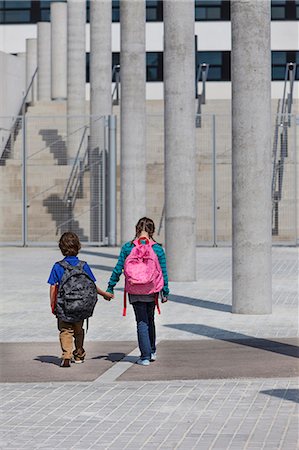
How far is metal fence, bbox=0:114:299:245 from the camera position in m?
36.0

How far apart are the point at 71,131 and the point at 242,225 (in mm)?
26016

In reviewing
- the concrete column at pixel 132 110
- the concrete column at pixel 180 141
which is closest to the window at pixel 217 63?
the concrete column at pixel 132 110

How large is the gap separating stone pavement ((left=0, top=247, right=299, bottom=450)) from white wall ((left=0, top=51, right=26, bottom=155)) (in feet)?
99.9

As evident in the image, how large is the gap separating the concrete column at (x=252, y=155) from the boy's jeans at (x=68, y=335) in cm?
538

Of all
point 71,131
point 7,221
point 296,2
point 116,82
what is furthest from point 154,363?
point 296,2

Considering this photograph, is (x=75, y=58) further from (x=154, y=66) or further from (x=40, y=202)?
(x=154, y=66)

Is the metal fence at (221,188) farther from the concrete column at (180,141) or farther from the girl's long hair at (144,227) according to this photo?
the girl's long hair at (144,227)

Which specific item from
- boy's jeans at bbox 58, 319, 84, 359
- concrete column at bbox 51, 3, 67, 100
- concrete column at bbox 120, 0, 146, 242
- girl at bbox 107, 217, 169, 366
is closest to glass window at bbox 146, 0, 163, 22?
concrete column at bbox 51, 3, 67, 100

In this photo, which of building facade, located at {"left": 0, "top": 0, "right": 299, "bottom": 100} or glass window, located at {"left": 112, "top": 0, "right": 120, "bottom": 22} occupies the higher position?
glass window, located at {"left": 112, "top": 0, "right": 120, "bottom": 22}

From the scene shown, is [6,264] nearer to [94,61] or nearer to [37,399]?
[94,61]

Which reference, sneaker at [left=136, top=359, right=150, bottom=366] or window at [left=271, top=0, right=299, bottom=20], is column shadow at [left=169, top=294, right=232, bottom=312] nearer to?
sneaker at [left=136, top=359, right=150, bottom=366]

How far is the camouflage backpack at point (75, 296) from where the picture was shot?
11.6 meters

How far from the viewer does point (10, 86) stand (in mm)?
49969

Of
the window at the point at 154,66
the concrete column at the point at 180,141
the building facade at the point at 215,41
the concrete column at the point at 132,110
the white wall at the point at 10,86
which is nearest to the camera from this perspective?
the concrete column at the point at 180,141
